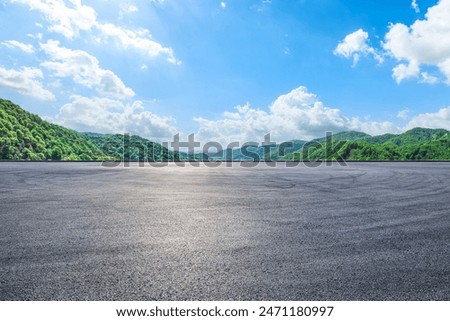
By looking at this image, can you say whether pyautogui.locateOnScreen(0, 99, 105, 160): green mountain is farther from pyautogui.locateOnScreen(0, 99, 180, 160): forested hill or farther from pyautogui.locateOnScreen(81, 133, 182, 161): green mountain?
pyautogui.locateOnScreen(81, 133, 182, 161): green mountain

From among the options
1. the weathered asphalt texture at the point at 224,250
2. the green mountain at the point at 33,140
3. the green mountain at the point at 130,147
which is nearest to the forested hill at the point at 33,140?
the green mountain at the point at 33,140

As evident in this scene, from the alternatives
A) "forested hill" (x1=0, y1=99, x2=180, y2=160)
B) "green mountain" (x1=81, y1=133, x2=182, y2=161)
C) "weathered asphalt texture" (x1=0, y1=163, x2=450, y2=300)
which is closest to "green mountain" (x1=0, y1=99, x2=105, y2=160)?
"forested hill" (x1=0, y1=99, x2=180, y2=160)

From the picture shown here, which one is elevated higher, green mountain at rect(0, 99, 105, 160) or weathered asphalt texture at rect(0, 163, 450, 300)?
green mountain at rect(0, 99, 105, 160)

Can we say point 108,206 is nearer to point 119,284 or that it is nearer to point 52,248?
point 52,248

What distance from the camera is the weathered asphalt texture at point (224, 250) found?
11.9 ft

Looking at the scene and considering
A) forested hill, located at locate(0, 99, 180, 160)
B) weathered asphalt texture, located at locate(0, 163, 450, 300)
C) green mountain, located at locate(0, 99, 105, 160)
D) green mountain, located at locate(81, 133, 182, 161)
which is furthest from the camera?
green mountain, located at locate(81, 133, 182, 161)

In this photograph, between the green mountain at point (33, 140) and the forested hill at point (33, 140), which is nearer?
the forested hill at point (33, 140)

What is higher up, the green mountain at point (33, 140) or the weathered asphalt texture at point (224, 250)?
the green mountain at point (33, 140)

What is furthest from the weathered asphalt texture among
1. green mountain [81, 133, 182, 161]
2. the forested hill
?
green mountain [81, 133, 182, 161]

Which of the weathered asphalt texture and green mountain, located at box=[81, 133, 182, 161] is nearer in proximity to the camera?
the weathered asphalt texture

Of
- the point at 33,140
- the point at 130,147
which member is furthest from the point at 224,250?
the point at 130,147

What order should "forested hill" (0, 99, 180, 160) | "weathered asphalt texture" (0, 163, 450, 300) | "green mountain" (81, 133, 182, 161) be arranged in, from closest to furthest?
"weathered asphalt texture" (0, 163, 450, 300) → "forested hill" (0, 99, 180, 160) → "green mountain" (81, 133, 182, 161)

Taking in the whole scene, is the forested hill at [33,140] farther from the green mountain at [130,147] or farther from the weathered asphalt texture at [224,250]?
the weathered asphalt texture at [224,250]

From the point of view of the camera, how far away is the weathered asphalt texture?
363cm
